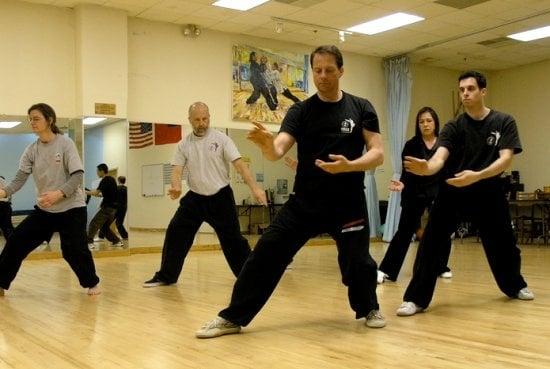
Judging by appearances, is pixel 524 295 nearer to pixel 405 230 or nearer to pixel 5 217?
pixel 405 230

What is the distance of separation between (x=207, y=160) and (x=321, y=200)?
1.98m

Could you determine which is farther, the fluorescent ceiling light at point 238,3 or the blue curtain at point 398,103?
the blue curtain at point 398,103

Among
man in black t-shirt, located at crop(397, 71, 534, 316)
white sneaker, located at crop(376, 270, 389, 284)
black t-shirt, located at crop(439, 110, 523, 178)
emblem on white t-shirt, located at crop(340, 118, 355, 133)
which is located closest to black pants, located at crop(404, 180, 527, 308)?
man in black t-shirt, located at crop(397, 71, 534, 316)

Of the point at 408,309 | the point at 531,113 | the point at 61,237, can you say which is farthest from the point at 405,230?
the point at 531,113

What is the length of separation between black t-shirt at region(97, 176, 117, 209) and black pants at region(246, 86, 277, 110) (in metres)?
2.73

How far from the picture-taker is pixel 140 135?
9.41 meters

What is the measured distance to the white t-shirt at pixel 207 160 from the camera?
4.92 meters

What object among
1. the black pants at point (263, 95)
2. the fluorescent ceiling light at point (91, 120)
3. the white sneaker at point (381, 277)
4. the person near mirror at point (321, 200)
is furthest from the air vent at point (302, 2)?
the person near mirror at point (321, 200)

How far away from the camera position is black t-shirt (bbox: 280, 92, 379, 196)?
124 inches

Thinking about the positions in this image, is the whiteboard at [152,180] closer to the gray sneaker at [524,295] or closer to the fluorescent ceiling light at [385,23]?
the fluorescent ceiling light at [385,23]

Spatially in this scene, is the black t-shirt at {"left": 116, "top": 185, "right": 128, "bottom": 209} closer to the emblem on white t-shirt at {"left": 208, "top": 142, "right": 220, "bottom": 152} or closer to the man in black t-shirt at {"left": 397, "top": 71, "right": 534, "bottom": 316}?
the emblem on white t-shirt at {"left": 208, "top": 142, "right": 220, "bottom": 152}

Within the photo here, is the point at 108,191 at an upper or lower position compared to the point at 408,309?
upper

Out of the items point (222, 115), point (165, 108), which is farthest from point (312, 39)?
point (165, 108)

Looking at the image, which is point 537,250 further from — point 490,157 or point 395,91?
point 490,157
